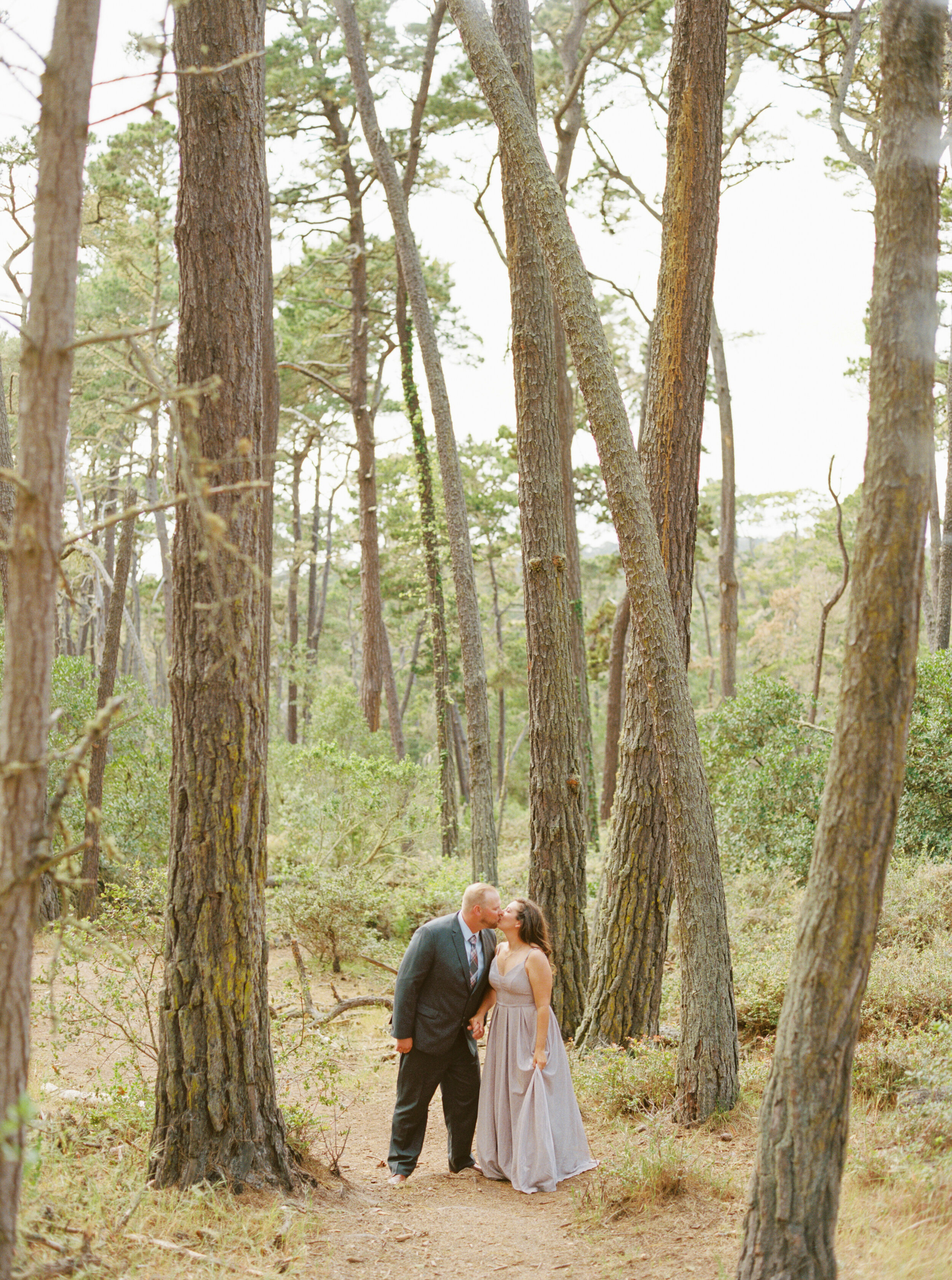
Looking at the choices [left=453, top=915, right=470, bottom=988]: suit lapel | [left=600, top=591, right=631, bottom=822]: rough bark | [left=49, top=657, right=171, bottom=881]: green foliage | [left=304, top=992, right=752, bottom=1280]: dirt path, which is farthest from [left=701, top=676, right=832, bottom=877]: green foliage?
[left=49, top=657, right=171, bottom=881]: green foliage

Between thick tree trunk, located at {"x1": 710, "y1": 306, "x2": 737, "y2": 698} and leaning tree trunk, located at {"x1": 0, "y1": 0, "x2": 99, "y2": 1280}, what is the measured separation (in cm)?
1556

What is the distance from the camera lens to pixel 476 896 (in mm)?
5332

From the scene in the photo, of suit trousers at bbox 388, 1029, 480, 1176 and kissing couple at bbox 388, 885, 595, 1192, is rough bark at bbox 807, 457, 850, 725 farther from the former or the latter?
suit trousers at bbox 388, 1029, 480, 1176

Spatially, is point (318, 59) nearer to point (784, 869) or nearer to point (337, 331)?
point (337, 331)

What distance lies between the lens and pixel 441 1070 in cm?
548

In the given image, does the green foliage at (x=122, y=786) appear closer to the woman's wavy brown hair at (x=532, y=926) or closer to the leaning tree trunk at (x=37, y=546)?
the woman's wavy brown hair at (x=532, y=926)

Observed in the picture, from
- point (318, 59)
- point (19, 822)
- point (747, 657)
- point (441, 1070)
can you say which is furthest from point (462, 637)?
point (747, 657)

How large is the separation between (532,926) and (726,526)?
44.5 ft

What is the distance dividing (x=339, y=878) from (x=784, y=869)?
472 centimetres

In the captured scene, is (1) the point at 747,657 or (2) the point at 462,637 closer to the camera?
(2) the point at 462,637

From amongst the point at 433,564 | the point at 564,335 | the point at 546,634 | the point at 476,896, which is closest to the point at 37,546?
the point at 476,896

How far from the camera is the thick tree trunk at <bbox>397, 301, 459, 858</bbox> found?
16.2 meters

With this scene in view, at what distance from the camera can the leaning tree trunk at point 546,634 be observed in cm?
693

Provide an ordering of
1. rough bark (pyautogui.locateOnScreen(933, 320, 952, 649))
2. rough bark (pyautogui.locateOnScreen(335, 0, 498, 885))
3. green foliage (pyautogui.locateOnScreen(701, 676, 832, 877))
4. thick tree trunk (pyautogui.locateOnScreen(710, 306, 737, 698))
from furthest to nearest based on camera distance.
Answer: thick tree trunk (pyautogui.locateOnScreen(710, 306, 737, 698)) → rough bark (pyautogui.locateOnScreen(933, 320, 952, 649)) → green foliage (pyautogui.locateOnScreen(701, 676, 832, 877)) → rough bark (pyautogui.locateOnScreen(335, 0, 498, 885))
